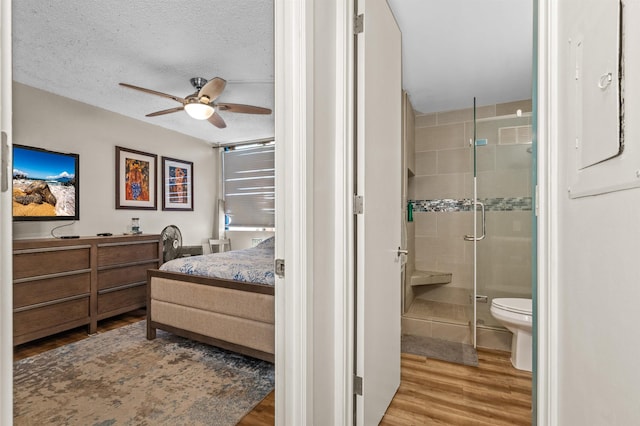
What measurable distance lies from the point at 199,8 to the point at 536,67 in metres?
1.98

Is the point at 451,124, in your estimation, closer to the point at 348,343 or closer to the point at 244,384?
the point at 348,343

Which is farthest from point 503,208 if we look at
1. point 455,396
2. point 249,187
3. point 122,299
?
point 122,299

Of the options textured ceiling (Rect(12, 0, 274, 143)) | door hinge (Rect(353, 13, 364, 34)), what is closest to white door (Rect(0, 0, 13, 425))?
door hinge (Rect(353, 13, 364, 34))

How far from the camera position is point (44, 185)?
307 centimetres

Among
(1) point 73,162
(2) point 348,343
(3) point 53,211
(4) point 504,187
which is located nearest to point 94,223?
(3) point 53,211

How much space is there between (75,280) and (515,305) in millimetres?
3914

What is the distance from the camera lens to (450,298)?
3.70 m

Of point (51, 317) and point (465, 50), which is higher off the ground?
point (465, 50)

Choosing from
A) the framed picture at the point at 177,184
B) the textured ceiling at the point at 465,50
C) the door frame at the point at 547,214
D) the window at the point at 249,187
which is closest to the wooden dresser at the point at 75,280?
the framed picture at the point at 177,184

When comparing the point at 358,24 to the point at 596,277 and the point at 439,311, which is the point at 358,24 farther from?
the point at 439,311

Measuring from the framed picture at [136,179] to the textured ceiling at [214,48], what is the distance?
0.69 meters

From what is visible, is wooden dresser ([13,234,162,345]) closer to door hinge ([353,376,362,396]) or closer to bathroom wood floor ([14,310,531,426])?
bathroom wood floor ([14,310,531,426])

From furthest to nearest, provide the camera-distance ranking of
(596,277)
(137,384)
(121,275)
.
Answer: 1. (121,275)
2. (137,384)
3. (596,277)

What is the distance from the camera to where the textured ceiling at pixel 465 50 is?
2.02 metres
